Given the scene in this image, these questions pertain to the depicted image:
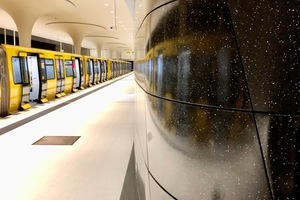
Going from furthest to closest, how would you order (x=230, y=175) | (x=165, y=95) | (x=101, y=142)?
(x=101, y=142) → (x=165, y=95) → (x=230, y=175)

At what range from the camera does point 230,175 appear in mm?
1073

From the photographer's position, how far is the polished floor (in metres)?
3.28

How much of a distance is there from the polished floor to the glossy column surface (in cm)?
212

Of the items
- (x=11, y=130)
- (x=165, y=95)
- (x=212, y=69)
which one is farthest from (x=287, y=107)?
(x=11, y=130)

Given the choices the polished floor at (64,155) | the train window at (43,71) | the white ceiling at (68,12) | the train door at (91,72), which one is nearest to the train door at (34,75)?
the train window at (43,71)

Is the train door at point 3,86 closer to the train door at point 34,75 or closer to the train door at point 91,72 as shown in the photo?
the train door at point 34,75

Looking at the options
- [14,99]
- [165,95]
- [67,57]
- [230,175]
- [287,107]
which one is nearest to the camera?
[287,107]

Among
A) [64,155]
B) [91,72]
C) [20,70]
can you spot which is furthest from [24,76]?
[91,72]

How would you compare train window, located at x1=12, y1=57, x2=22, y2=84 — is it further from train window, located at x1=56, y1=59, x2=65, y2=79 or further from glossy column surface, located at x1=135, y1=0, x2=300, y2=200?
glossy column surface, located at x1=135, y1=0, x2=300, y2=200

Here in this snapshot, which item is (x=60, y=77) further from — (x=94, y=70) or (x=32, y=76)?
(x=94, y=70)

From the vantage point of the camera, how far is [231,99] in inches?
41.4

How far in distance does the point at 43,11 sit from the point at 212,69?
46.9 feet

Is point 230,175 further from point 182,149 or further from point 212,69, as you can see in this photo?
point 212,69

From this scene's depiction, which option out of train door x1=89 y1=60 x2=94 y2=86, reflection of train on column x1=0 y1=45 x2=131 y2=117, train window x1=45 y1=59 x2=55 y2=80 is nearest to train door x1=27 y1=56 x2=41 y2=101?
reflection of train on column x1=0 y1=45 x2=131 y2=117
